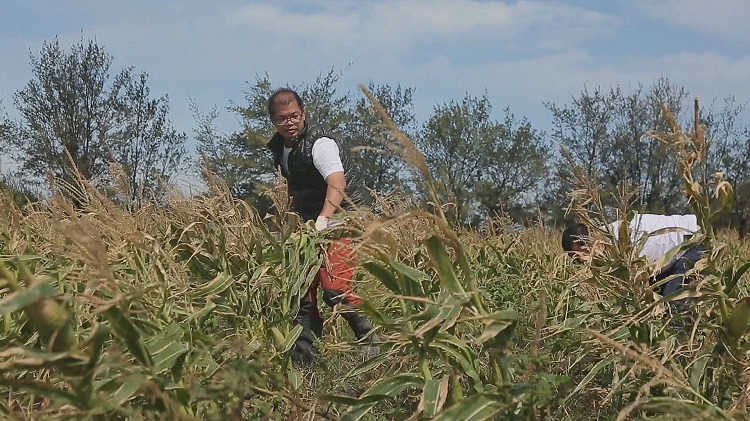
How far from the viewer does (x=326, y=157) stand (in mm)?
4578

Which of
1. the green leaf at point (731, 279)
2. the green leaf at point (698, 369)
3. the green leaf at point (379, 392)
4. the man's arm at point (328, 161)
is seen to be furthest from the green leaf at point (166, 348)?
the man's arm at point (328, 161)

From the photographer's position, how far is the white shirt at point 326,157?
15.0 feet

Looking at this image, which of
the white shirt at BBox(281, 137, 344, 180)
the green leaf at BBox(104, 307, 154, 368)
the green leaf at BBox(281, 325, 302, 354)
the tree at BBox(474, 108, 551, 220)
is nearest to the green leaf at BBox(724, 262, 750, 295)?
the green leaf at BBox(281, 325, 302, 354)

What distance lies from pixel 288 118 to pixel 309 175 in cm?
34

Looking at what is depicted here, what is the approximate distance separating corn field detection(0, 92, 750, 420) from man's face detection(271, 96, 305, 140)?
957 mm

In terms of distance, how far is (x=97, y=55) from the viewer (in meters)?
33.6

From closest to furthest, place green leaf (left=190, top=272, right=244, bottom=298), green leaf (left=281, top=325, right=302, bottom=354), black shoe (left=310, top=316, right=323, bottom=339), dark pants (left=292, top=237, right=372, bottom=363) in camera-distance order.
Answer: green leaf (left=190, top=272, right=244, bottom=298), green leaf (left=281, top=325, right=302, bottom=354), dark pants (left=292, top=237, right=372, bottom=363), black shoe (left=310, top=316, right=323, bottom=339)

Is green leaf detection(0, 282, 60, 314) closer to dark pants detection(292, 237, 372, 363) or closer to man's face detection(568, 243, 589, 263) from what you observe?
man's face detection(568, 243, 589, 263)

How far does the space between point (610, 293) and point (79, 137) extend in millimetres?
32020

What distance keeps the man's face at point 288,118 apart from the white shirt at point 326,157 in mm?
129

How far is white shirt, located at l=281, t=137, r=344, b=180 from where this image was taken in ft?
15.0

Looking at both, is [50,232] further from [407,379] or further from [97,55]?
[97,55]

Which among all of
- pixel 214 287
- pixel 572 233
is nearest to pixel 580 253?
pixel 214 287

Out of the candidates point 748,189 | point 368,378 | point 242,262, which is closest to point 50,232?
point 242,262
